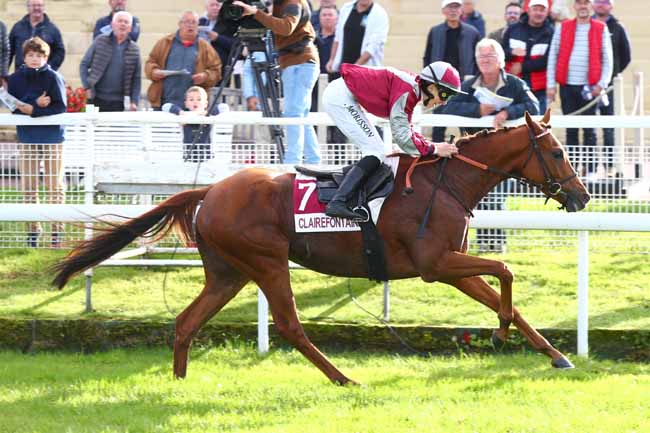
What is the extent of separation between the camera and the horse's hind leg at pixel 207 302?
755 cm

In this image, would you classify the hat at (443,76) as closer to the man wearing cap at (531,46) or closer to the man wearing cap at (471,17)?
the man wearing cap at (531,46)

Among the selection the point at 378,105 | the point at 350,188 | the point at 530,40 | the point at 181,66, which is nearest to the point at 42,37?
the point at 181,66

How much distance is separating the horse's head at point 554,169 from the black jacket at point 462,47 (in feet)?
13.3

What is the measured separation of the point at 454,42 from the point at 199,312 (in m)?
4.89

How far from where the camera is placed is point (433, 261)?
7.27 metres

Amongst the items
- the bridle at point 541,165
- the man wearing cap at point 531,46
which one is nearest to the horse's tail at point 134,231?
the bridle at point 541,165

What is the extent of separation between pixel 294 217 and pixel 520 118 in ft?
6.65

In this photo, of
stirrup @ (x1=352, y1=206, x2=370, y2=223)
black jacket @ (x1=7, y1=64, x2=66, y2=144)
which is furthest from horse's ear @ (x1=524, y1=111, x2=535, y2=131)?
black jacket @ (x1=7, y1=64, x2=66, y2=144)

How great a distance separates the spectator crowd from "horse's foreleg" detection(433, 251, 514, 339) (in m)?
2.08

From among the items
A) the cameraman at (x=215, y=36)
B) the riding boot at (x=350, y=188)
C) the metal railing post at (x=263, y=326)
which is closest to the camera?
the riding boot at (x=350, y=188)

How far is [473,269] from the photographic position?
721cm

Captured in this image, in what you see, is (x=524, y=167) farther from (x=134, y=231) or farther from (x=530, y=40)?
(x=530, y=40)

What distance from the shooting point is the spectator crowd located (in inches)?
370

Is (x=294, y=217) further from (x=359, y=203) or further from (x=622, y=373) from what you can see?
(x=622, y=373)
